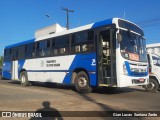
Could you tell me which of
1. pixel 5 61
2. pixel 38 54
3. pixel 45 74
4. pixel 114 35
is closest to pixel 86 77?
pixel 114 35

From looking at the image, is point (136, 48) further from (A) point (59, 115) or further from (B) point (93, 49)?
(A) point (59, 115)

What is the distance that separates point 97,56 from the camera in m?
13.1

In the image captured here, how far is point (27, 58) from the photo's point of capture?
63.3 ft

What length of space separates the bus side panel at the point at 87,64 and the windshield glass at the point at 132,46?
63.0 inches

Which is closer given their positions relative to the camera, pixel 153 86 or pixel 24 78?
pixel 153 86

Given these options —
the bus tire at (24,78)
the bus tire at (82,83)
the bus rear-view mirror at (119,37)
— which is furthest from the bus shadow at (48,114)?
the bus tire at (24,78)

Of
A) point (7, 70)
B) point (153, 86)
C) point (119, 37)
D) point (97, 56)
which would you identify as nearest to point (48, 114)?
point (119, 37)

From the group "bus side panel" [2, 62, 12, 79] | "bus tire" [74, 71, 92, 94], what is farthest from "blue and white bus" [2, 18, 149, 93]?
"bus side panel" [2, 62, 12, 79]

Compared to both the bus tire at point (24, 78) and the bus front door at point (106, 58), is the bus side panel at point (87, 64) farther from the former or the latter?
the bus tire at point (24, 78)

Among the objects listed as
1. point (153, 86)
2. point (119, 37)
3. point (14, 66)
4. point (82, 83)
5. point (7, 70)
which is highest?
point (119, 37)

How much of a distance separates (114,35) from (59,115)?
5.68m

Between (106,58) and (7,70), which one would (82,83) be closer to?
(106,58)

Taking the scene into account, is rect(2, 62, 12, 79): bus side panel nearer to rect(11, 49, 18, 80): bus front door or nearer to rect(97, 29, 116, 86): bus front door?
rect(11, 49, 18, 80): bus front door

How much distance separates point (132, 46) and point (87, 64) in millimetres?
2376
